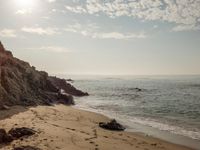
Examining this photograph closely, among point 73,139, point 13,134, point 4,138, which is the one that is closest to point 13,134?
point 13,134

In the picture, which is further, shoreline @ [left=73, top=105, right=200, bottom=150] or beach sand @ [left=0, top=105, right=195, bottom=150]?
shoreline @ [left=73, top=105, right=200, bottom=150]

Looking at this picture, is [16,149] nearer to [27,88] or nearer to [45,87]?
[27,88]

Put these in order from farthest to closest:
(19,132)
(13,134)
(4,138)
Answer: (19,132) < (13,134) < (4,138)

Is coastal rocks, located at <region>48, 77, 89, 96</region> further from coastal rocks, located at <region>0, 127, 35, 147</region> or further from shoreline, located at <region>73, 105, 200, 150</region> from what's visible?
coastal rocks, located at <region>0, 127, 35, 147</region>

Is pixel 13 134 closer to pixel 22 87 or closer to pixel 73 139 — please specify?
pixel 73 139

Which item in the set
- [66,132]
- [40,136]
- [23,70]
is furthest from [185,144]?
[23,70]

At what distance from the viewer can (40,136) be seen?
53.8ft

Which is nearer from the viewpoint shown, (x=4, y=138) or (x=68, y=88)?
(x=4, y=138)

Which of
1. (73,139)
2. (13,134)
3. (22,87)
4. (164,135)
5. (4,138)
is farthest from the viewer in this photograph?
(22,87)

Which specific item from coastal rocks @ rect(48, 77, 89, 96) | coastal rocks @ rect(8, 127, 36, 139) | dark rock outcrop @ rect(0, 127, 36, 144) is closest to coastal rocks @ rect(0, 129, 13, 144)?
dark rock outcrop @ rect(0, 127, 36, 144)

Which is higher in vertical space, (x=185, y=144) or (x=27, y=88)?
(x=27, y=88)

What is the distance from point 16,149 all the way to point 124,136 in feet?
29.4

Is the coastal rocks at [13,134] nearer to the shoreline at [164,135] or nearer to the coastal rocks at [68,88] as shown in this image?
the shoreline at [164,135]

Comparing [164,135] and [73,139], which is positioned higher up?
[73,139]
